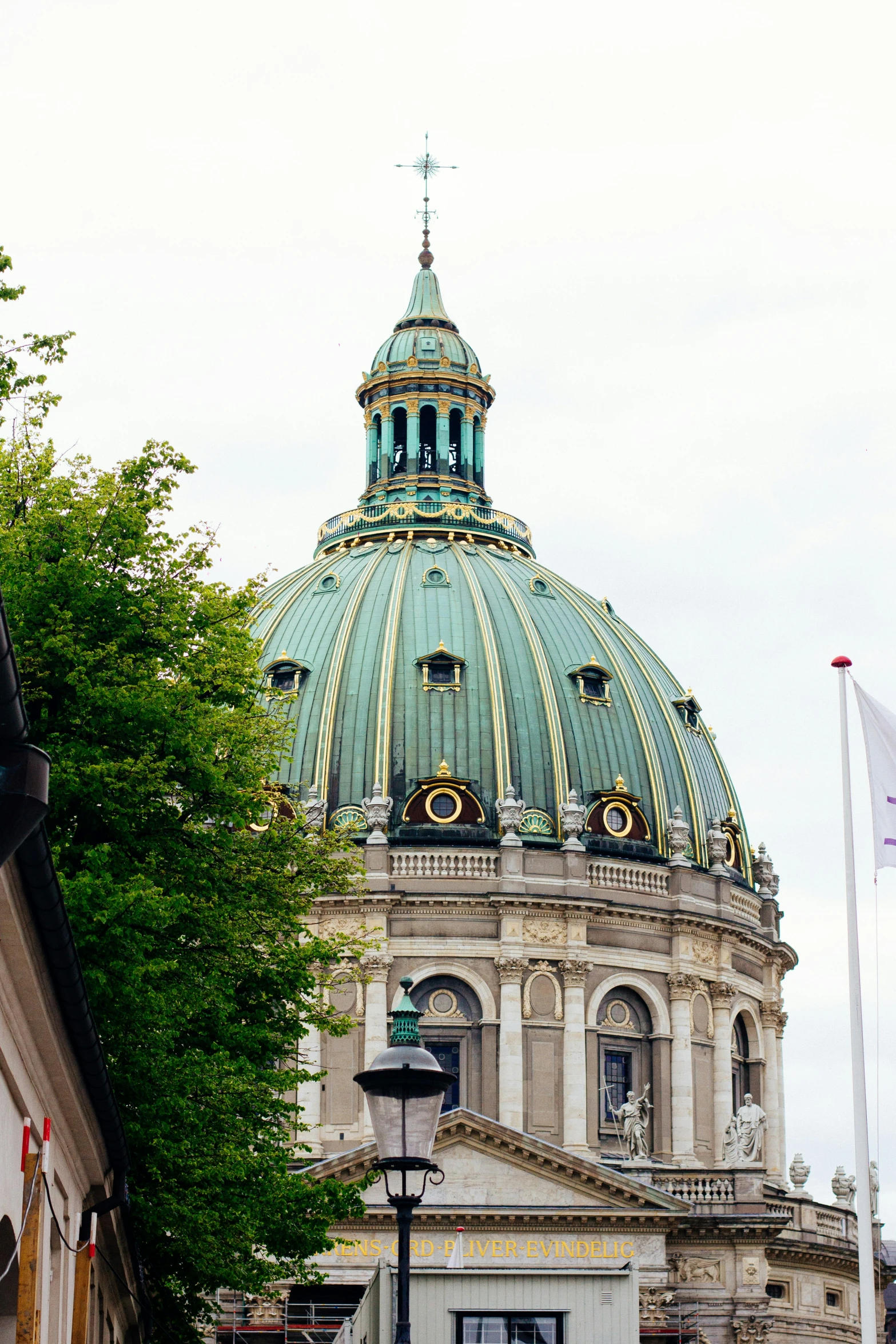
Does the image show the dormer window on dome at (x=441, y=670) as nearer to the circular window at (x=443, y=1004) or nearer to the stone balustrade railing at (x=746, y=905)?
the circular window at (x=443, y=1004)

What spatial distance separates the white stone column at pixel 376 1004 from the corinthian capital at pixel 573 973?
6155mm

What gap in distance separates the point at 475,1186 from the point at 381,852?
15.5 metres

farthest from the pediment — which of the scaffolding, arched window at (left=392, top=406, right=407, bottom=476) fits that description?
arched window at (left=392, top=406, right=407, bottom=476)

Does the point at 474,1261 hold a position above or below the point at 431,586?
below

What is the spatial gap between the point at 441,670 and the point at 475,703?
1.77 m

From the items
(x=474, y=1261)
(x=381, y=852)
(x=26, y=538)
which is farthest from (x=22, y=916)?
(x=381, y=852)

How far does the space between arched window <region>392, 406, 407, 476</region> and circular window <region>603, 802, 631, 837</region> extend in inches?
827

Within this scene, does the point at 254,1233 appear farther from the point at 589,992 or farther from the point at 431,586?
the point at 431,586

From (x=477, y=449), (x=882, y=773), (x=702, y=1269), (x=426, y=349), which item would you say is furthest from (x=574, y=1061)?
(x=882, y=773)

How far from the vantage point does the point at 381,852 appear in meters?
79.6

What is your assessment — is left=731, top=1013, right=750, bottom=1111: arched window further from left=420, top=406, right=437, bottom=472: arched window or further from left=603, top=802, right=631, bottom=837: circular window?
left=420, top=406, right=437, bottom=472: arched window

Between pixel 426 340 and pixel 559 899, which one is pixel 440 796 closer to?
pixel 559 899

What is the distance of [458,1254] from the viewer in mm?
62375

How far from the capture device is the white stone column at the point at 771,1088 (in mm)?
86500
